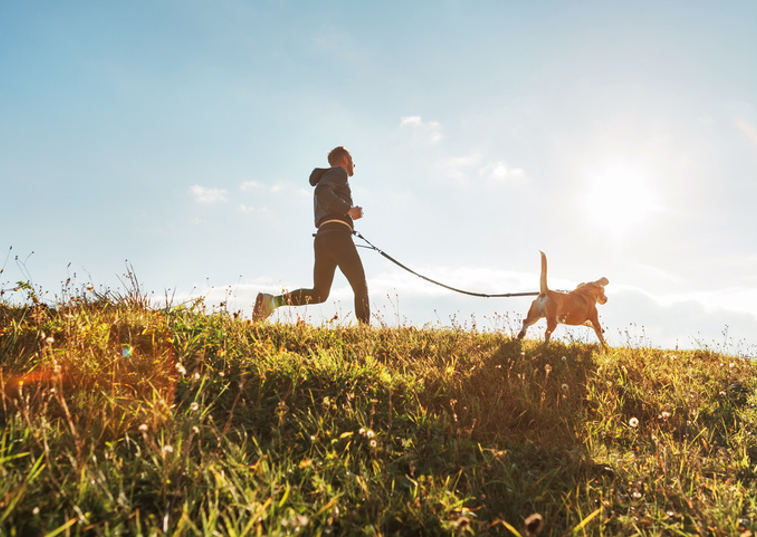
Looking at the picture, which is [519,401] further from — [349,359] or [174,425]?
[174,425]

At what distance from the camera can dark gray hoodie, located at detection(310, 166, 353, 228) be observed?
649cm

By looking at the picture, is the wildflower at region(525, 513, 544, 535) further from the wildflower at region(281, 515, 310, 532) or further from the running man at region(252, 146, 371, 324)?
the running man at region(252, 146, 371, 324)

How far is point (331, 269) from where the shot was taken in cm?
667

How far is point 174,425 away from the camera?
105 inches

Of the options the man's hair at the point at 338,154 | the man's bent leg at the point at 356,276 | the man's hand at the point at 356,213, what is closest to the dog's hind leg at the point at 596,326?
the man's bent leg at the point at 356,276

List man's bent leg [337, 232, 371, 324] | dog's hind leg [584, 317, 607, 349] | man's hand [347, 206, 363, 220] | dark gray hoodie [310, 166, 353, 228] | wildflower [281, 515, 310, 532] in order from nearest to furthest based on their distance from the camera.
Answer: wildflower [281, 515, 310, 532] < man's bent leg [337, 232, 371, 324] < dark gray hoodie [310, 166, 353, 228] < man's hand [347, 206, 363, 220] < dog's hind leg [584, 317, 607, 349]

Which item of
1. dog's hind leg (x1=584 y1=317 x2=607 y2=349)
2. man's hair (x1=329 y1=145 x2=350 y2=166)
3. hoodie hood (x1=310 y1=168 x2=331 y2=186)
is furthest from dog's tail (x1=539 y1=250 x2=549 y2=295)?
hoodie hood (x1=310 y1=168 x2=331 y2=186)

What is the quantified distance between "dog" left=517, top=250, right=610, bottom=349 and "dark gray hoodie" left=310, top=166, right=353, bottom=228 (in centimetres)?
305

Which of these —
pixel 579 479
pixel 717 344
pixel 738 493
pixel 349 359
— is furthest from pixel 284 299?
pixel 717 344

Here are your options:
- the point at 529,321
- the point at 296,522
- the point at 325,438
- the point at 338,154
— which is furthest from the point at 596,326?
the point at 296,522

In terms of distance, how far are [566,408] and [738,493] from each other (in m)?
1.32

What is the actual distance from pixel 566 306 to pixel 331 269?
148 inches

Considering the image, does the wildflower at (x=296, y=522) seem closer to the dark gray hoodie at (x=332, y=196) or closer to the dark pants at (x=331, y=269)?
the dark pants at (x=331, y=269)

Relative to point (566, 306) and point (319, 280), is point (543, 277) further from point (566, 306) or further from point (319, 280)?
point (319, 280)
